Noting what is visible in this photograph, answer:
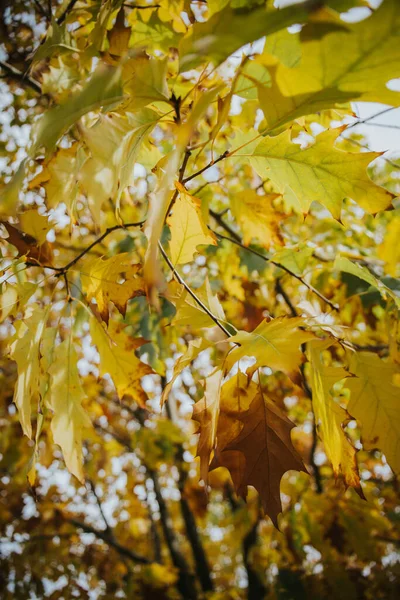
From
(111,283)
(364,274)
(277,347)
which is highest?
(111,283)

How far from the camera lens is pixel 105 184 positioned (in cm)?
61

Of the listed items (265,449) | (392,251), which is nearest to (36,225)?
(265,449)

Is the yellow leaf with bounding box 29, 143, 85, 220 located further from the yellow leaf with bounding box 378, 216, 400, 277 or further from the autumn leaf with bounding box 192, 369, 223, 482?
the yellow leaf with bounding box 378, 216, 400, 277

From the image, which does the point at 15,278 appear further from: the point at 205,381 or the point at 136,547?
the point at 136,547

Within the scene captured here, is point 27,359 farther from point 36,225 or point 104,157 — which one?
point 104,157

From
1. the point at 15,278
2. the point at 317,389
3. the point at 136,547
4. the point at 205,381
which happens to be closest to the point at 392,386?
the point at 317,389

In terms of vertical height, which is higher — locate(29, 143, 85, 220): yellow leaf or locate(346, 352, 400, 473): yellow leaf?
locate(29, 143, 85, 220): yellow leaf

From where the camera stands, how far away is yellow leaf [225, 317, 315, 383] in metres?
0.78

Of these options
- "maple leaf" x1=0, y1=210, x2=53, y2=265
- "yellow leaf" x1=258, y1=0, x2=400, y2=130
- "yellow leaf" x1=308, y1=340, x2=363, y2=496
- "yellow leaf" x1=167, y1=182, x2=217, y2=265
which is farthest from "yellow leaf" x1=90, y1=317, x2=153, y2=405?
"yellow leaf" x1=258, y1=0, x2=400, y2=130

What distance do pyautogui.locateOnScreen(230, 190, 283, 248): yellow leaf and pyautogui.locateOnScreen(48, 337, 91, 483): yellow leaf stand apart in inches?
28.0

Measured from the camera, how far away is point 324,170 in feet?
2.95

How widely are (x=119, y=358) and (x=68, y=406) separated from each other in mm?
186

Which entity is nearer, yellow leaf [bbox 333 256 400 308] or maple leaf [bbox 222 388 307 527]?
maple leaf [bbox 222 388 307 527]

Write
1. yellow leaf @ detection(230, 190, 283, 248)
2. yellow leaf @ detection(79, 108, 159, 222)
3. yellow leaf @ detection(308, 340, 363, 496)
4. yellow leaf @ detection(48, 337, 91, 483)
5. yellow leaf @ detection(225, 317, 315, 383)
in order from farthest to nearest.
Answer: yellow leaf @ detection(230, 190, 283, 248)
yellow leaf @ detection(48, 337, 91, 483)
yellow leaf @ detection(308, 340, 363, 496)
yellow leaf @ detection(225, 317, 315, 383)
yellow leaf @ detection(79, 108, 159, 222)
